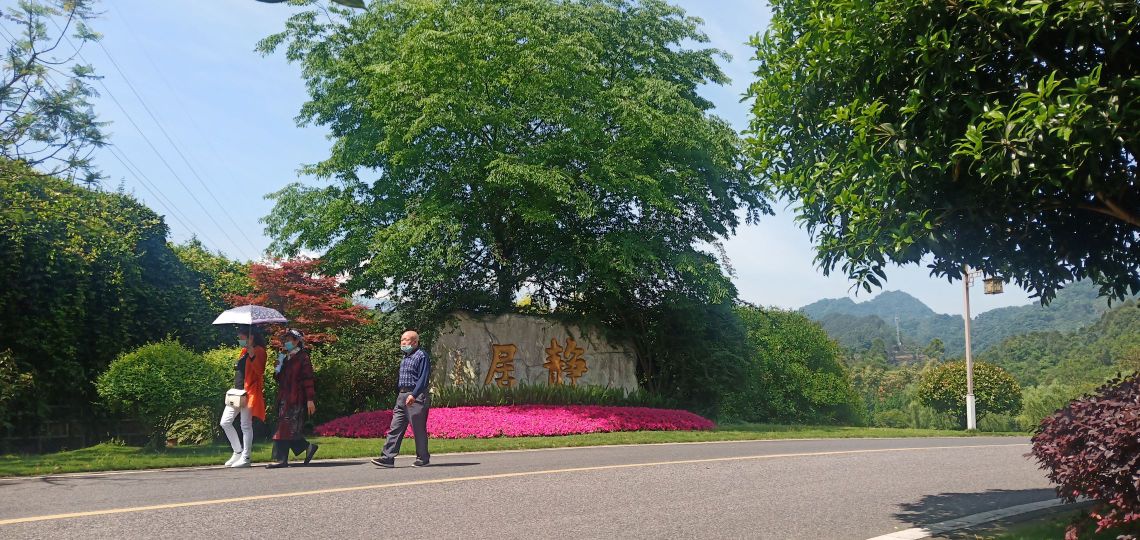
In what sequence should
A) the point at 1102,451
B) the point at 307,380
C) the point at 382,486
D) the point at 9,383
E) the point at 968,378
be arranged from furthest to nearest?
the point at 968,378
the point at 9,383
the point at 307,380
the point at 382,486
the point at 1102,451

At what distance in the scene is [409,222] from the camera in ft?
60.9

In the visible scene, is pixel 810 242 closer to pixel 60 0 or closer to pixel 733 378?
pixel 60 0

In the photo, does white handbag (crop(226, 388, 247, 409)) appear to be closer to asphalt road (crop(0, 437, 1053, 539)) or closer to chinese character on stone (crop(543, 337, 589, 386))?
asphalt road (crop(0, 437, 1053, 539))

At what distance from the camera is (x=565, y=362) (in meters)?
21.0

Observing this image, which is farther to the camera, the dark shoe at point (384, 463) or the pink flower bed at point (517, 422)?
the pink flower bed at point (517, 422)

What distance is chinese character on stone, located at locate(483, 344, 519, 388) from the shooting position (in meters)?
20.1

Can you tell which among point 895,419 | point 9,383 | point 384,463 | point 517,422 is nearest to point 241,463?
point 384,463

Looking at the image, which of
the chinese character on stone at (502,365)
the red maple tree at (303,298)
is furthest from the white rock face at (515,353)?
the red maple tree at (303,298)

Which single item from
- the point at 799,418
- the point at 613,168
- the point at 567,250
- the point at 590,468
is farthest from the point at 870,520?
the point at 799,418

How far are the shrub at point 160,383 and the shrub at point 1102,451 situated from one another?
11.8 m

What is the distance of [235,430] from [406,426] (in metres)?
2.33

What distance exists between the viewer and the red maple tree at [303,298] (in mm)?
19125

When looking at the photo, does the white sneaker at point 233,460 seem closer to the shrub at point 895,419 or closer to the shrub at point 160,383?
the shrub at point 160,383

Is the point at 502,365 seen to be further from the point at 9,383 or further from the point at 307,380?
the point at 9,383
